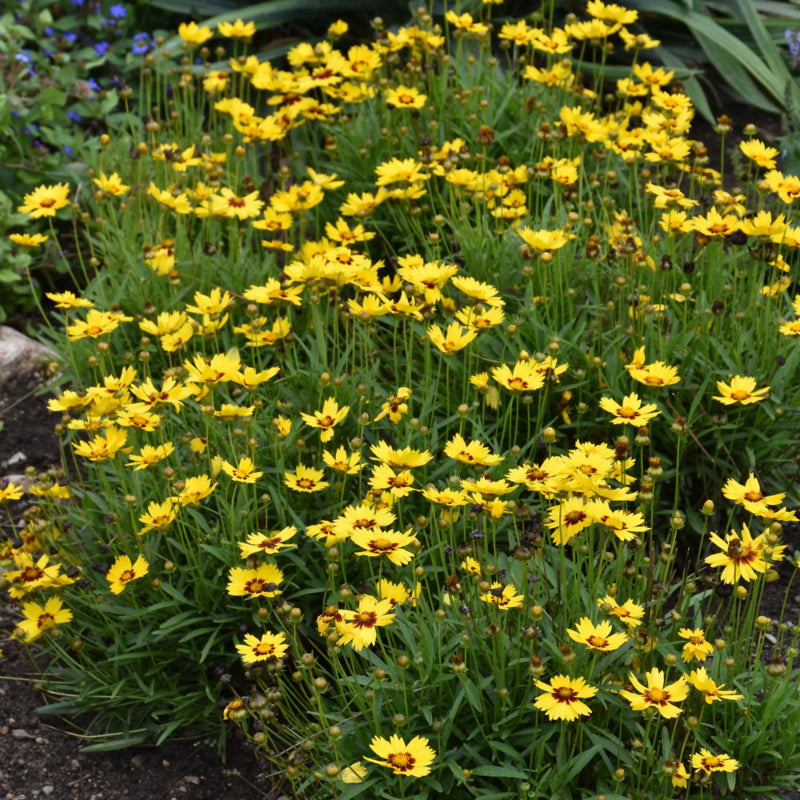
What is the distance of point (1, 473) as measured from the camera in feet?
10.5

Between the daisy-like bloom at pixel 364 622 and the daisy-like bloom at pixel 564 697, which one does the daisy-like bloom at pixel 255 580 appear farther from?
the daisy-like bloom at pixel 564 697

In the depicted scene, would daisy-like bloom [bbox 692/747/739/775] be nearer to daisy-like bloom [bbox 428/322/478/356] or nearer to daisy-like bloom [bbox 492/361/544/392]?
daisy-like bloom [bbox 492/361/544/392]

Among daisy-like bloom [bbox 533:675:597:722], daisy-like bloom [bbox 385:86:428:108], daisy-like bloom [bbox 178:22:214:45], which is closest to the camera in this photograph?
daisy-like bloom [bbox 533:675:597:722]

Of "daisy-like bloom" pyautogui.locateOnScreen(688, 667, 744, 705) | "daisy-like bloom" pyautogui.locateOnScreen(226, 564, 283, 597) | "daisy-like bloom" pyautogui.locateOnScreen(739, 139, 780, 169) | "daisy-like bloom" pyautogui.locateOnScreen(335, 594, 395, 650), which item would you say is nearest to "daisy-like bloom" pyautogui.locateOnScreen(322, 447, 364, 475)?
"daisy-like bloom" pyautogui.locateOnScreen(226, 564, 283, 597)

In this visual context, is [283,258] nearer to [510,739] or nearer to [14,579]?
[14,579]

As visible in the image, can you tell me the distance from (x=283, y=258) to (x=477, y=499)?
206 cm

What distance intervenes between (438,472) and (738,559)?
0.83m

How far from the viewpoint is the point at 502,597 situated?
192 centimetres

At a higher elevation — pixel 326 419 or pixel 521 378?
pixel 521 378

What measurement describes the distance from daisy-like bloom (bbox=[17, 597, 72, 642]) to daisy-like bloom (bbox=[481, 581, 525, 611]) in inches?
36.4

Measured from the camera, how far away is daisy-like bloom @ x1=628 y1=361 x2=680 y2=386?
7.58 ft

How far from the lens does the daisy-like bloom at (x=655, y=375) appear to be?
7.58 feet

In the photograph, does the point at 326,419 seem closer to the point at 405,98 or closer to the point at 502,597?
the point at 502,597

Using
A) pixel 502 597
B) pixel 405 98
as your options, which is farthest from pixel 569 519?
pixel 405 98
